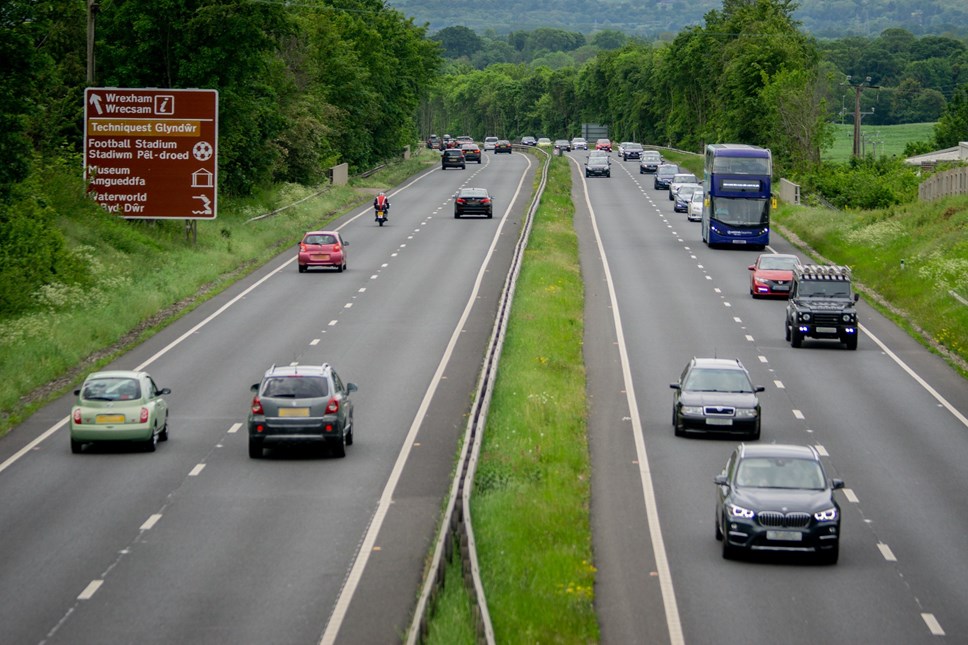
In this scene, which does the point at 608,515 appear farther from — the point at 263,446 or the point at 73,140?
the point at 73,140

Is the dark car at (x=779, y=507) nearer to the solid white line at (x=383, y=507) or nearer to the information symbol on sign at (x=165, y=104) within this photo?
the solid white line at (x=383, y=507)

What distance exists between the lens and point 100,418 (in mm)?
28781

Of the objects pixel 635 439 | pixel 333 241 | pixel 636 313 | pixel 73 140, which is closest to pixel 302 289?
pixel 333 241

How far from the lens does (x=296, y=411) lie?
91.6 feet

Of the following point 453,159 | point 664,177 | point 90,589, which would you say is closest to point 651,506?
point 90,589

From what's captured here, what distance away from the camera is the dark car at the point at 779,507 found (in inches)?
846

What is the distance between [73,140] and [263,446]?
4365 cm

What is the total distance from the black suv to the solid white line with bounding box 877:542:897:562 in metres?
21.0

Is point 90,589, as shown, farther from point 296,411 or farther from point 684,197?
point 684,197

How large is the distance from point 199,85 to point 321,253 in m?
11.8

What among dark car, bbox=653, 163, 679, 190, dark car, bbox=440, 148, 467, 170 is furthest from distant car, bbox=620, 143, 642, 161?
dark car, bbox=653, 163, 679, 190

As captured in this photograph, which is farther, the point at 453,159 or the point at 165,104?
the point at 453,159

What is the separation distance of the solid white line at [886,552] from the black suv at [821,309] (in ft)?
69.0

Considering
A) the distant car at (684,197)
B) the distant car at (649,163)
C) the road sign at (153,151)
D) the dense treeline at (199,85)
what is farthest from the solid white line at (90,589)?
the distant car at (649,163)
